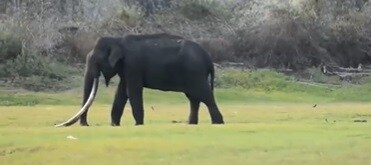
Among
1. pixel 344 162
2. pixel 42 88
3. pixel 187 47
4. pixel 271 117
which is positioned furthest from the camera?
pixel 42 88

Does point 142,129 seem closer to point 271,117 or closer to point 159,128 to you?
point 159,128

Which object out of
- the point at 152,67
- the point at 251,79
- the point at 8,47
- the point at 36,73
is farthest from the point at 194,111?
the point at 251,79

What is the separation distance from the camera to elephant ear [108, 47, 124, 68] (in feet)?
70.2

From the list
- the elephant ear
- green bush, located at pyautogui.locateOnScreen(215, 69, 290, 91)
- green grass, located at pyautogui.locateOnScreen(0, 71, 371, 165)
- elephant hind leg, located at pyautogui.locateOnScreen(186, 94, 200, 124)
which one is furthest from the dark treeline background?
green grass, located at pyautogui.locateOnScreen(0, 71, 371, 165)

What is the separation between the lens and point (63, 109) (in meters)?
27.9

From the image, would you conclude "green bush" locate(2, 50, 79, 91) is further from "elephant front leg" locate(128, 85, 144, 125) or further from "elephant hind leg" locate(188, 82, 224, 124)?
"elephant front leg" locate(128, 85, 144, 125)

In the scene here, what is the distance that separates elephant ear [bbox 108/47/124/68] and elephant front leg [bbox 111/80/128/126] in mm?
639

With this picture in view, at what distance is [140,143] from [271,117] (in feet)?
31.9

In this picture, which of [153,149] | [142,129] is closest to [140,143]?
[153,149]

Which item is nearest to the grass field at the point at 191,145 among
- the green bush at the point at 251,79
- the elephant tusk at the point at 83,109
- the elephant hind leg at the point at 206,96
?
the elephant tusk at the point at 83,109

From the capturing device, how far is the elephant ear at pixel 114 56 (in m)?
21.4

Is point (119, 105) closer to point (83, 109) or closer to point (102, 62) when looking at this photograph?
point (102, 62)

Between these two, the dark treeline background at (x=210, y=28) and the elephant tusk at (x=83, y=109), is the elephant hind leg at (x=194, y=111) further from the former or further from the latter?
the dark treeline background at (x=210, y=28)

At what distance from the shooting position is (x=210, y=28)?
49.6 m
